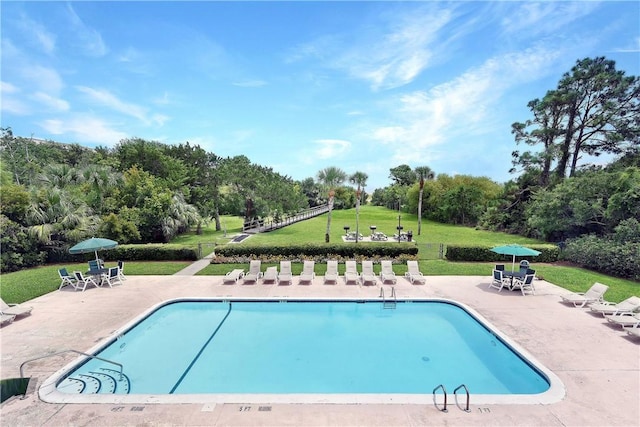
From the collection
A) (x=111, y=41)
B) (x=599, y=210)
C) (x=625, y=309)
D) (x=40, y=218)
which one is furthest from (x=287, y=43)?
(x=599, y=210)

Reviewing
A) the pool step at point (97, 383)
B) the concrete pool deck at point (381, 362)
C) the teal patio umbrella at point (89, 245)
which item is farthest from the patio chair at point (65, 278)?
the pool step at point (97, 383)

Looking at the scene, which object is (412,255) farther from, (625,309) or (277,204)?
(277,204)

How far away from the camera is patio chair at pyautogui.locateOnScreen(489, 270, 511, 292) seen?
1284cm

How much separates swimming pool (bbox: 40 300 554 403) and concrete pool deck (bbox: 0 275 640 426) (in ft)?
1.13

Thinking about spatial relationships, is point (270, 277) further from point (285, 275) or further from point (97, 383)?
point (97, 383)

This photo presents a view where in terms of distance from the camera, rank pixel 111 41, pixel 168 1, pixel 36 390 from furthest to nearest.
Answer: pixel 111 41
pixel 168 1
pixel 36 390

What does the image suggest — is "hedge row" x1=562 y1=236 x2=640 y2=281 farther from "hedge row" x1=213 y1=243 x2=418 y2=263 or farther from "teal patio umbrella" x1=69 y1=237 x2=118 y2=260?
"teal patio umbrella" x1=69 y1=237 x2=118 y2=260

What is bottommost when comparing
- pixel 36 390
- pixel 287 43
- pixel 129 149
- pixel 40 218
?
pixel 36 390

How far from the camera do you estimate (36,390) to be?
20.6 ft

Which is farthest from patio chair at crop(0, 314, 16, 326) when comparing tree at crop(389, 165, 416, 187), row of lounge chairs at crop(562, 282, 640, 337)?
tree at crop(389, 165, 416, 187)

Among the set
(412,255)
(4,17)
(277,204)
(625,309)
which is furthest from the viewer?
(277,204)

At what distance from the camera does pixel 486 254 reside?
58.6ft

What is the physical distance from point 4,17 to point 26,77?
4440 millimetres

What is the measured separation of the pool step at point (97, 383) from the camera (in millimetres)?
6637
